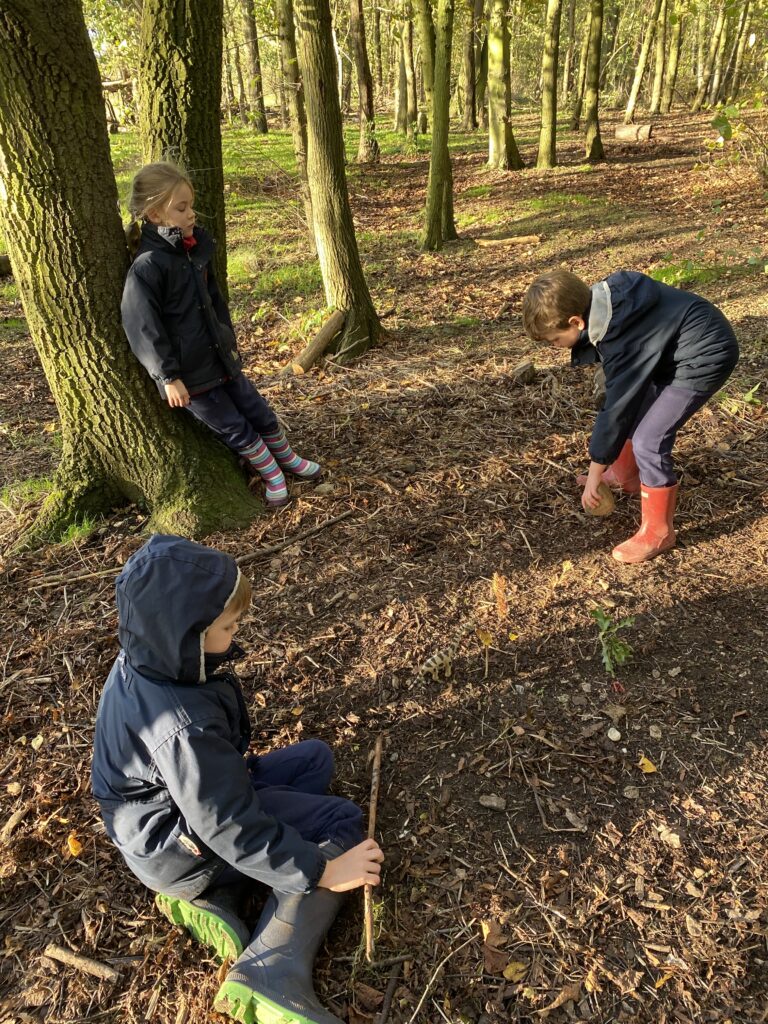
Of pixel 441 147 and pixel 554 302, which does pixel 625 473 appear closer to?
pixel 554 302

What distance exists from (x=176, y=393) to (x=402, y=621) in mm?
1641

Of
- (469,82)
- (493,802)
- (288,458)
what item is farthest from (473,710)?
(469,82)

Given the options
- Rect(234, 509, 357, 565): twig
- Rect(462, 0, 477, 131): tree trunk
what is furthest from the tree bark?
Rect(234, 509, 357, 565): twig

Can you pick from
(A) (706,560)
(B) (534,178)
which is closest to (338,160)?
(A) (706,560)

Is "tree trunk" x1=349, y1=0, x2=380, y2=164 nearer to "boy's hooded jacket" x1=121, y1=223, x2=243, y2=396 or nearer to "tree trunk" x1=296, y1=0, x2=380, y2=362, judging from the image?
"tree trunk" x1=296, y1=0, x2=380, y2=362

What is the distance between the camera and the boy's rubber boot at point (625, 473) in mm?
3795

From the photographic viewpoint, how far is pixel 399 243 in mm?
9922

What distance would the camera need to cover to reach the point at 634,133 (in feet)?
57.2

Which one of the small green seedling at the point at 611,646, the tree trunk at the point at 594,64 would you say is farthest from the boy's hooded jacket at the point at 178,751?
the tree trunk at the point at 594,64

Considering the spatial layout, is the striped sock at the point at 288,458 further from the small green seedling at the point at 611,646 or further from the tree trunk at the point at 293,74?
the tree trunk at the point at 293,74

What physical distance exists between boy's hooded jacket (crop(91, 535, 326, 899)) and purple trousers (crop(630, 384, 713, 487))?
7.73ft

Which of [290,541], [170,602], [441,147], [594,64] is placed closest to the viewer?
[170,602]

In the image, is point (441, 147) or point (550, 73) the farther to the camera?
point (550, 73)

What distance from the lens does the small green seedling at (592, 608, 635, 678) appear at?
9.17 ft
